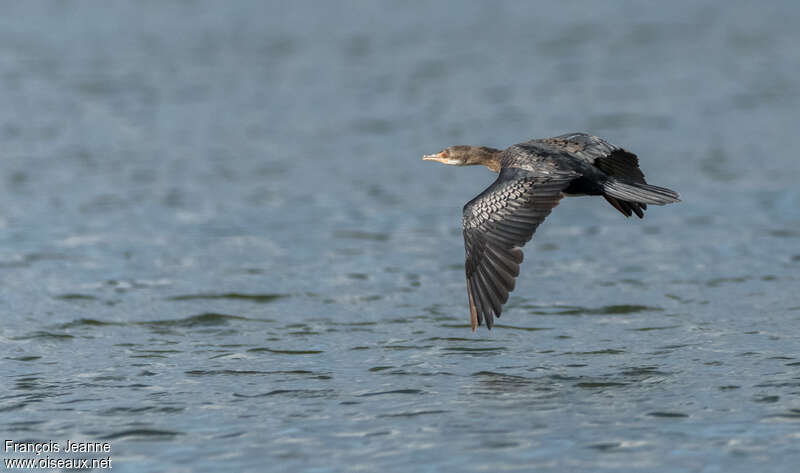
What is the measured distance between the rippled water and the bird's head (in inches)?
58.5

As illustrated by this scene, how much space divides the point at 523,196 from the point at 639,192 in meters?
0.95

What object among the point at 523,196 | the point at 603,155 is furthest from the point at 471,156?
the point at 523,196

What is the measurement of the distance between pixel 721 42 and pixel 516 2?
305 inches

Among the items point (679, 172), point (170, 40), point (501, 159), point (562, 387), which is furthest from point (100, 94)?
point (562, 387)

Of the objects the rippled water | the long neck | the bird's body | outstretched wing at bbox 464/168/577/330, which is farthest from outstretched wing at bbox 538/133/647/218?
the rippled water

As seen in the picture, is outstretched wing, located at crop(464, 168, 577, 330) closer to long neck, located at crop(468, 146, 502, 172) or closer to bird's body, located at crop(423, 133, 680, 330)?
bird's body, located at crop(423, 133, 680, 330)

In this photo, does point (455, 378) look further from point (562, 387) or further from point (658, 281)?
point (658, 281)

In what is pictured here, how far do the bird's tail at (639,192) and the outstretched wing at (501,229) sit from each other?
0.38 metres

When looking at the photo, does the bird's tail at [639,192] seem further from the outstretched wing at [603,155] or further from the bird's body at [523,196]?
the outstretched wing at [603,155]

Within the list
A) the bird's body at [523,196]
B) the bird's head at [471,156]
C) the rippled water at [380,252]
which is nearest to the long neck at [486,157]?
the bird's head at [471,156]

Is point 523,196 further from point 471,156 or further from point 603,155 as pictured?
point 471,156

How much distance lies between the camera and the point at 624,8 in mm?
34844

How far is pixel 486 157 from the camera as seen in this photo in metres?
11.9

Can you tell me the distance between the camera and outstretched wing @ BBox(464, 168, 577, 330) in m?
9.50
